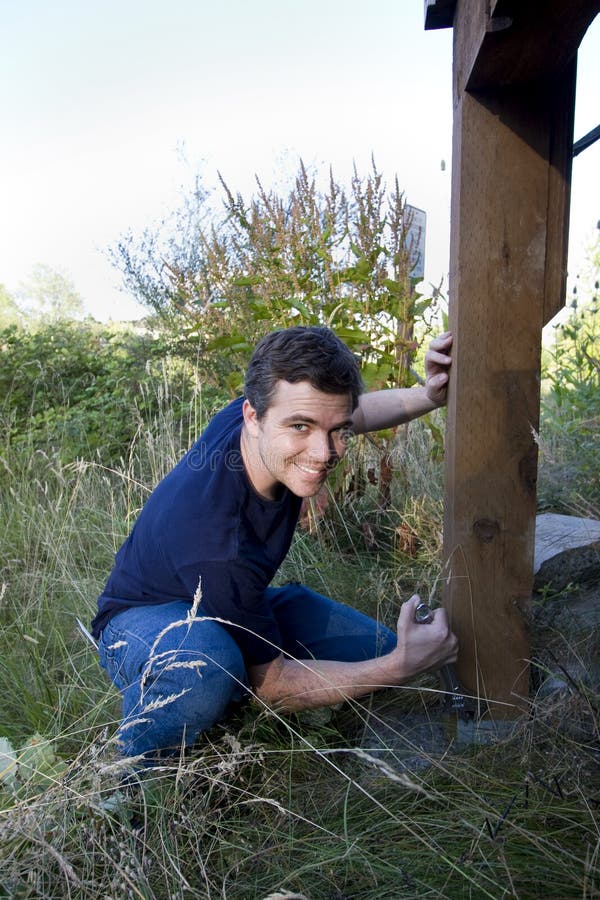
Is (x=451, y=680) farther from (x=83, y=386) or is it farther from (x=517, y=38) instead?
(x=83, y=386)

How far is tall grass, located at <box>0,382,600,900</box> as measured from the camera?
147 centimetres

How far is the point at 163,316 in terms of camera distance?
7.64 metres

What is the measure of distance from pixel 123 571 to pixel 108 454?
373 centimetres

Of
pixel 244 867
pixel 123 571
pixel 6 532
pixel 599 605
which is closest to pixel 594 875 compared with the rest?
pixel 244 867

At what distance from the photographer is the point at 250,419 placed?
2176 mm

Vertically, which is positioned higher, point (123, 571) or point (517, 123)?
point (517, 123)

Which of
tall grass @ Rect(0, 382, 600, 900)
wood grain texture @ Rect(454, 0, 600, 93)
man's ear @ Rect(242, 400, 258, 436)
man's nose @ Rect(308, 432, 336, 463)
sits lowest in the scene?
tall grass @ Rect(0, 382, 600, 900)

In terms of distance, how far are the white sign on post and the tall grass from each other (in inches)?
86.4

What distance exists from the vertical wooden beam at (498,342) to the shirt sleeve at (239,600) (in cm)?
52

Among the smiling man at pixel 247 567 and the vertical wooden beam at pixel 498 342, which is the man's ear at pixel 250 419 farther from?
the vertical wooden beam at pixel 498 342

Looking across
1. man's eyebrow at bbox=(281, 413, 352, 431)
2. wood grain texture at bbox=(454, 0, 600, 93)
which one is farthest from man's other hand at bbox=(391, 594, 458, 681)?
wood grain texture at bbox=(454, 0, 600, 93)

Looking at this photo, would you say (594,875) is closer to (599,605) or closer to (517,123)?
(599,605)

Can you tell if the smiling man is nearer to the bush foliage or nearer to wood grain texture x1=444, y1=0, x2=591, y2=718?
wood grain texture x1=444, y1=0, x2=591, y2=718

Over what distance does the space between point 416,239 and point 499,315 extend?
6.91 ft
